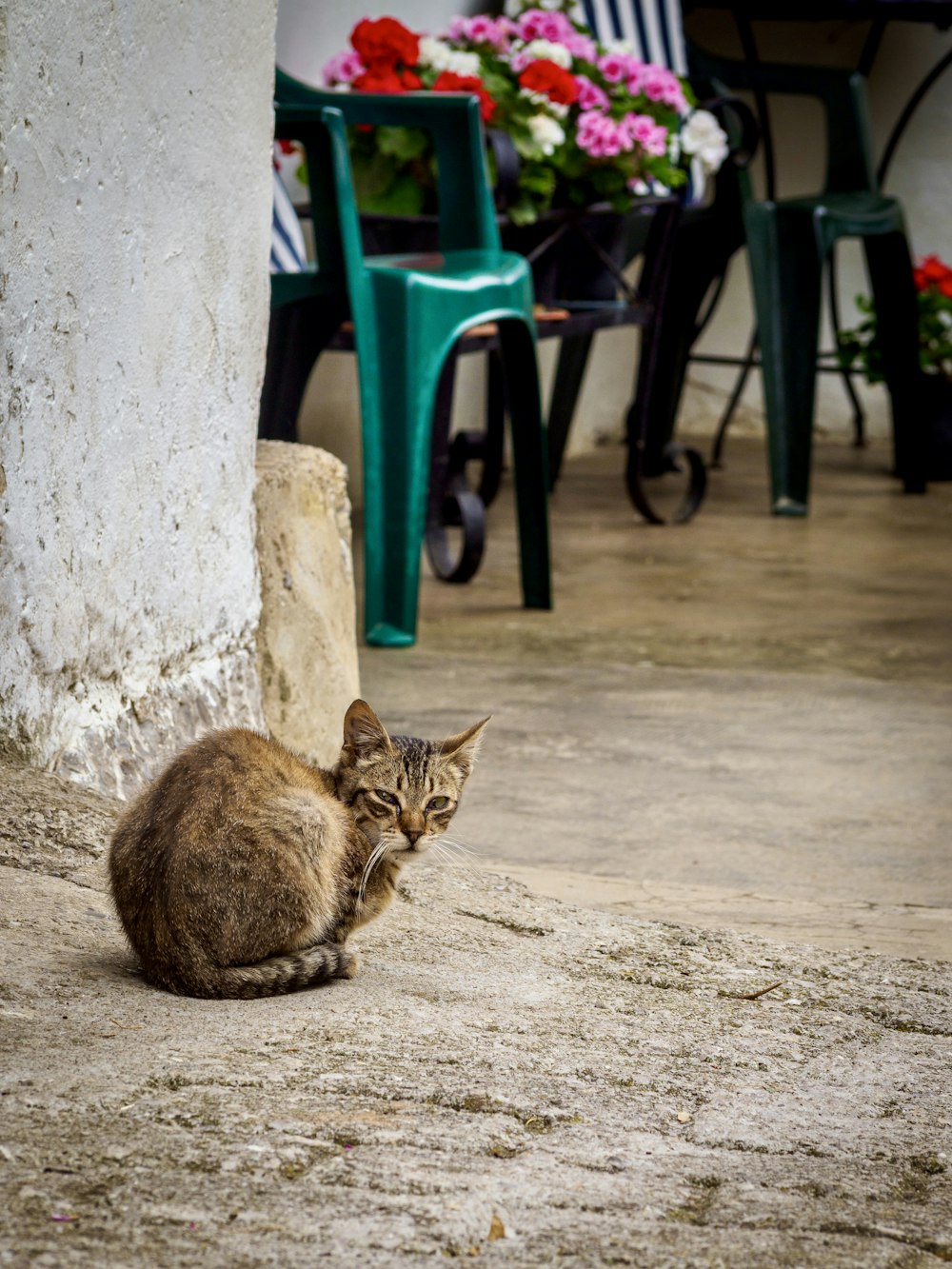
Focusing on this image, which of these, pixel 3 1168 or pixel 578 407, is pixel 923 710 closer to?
pixel 3 1168

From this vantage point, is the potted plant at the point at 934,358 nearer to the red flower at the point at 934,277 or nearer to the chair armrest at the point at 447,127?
the red flower at the point at 934,277

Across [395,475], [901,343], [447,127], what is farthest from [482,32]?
[901,343]

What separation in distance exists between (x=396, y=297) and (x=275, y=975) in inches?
104

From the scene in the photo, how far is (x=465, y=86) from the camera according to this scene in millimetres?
5180

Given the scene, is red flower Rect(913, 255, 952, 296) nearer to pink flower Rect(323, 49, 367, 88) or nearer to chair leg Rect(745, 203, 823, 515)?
chair leg Rect(745, 203, 823, 515)

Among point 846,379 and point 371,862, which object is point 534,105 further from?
point 371,862

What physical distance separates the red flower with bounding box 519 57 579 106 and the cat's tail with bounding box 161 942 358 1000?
159 inches

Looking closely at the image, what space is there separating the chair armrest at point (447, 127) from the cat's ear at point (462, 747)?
8.63 feet

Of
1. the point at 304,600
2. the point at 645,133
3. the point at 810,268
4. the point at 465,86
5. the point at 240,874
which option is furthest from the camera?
the point at 810,268

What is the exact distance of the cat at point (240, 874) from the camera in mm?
1859

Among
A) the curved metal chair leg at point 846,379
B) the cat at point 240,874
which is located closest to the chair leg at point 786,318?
the curved metal chair leg at point 846,379

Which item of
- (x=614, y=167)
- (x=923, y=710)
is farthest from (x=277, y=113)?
(x=923, y=710)

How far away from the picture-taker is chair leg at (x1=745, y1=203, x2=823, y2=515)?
6.34m

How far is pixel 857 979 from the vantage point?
7.39 feet
